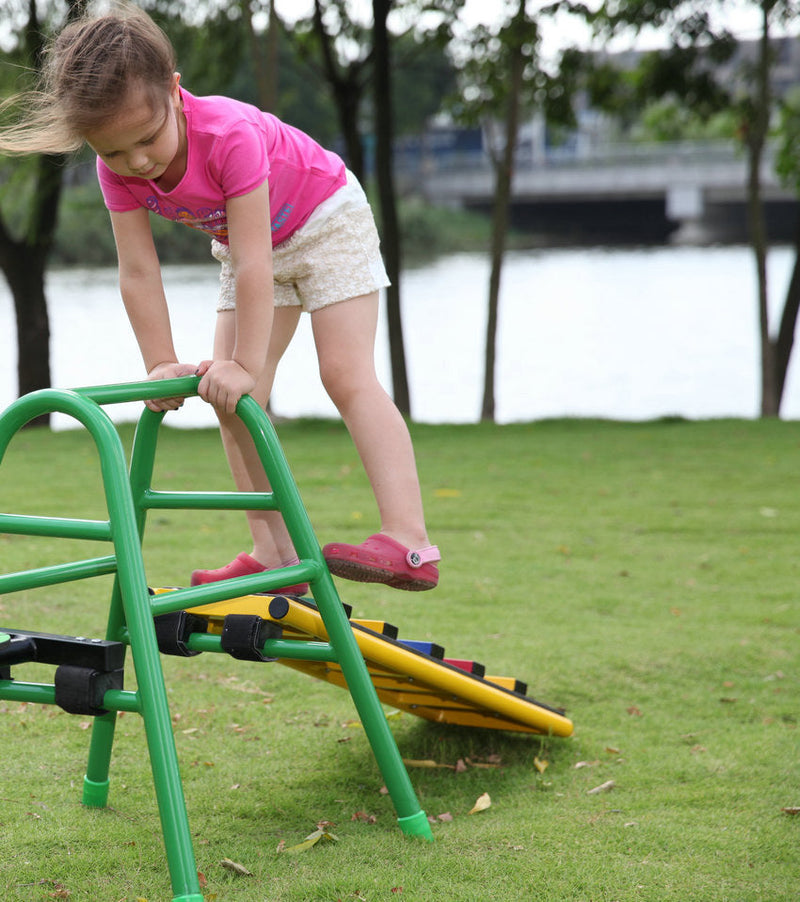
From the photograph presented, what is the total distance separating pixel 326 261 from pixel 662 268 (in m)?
28.7

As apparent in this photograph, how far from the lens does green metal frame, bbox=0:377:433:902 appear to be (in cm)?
166

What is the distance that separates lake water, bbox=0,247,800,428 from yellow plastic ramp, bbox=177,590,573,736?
7658 mm

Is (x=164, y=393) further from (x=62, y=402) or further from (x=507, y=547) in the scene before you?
(x=507, y=547)

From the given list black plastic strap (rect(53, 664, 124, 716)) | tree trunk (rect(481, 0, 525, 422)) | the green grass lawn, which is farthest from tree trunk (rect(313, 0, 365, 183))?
black plastic strap (rect(53, 664, 124, 716))

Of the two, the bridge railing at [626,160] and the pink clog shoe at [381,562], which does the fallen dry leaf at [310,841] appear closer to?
the pink clog shoe at [381,562]

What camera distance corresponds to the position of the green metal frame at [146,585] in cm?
166

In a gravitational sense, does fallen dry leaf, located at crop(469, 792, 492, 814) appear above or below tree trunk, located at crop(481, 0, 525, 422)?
below

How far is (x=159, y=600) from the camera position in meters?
1.77

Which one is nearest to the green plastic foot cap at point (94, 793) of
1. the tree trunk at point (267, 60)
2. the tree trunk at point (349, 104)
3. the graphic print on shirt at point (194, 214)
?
the graphic print on shirt at point (194, 214)

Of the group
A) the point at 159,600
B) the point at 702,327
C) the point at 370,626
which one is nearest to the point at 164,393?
the point at 159,600

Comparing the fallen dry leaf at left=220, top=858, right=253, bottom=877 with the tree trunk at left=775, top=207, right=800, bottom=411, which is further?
the tree trunk at left=775, top=207, right=800, bottom=411

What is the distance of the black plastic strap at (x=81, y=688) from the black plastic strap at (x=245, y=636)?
0.32 m

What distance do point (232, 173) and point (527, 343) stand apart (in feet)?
54.4

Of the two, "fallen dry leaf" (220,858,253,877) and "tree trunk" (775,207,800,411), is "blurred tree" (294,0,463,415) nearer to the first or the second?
"tree trunk" (775,207,800,411)
